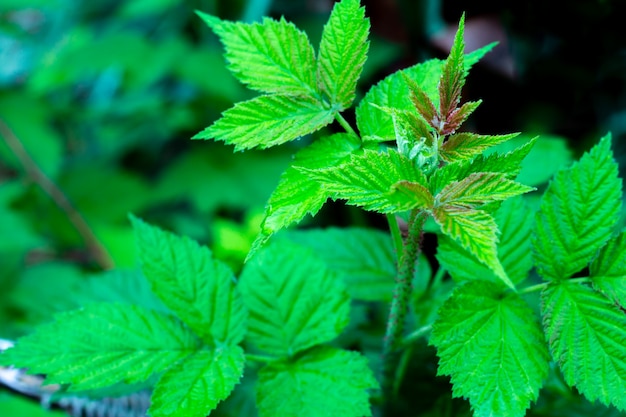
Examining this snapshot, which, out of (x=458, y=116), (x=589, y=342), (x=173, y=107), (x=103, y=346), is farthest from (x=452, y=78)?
(x=173, y=107)

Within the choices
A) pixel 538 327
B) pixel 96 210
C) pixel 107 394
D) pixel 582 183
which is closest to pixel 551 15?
pixel 582 183

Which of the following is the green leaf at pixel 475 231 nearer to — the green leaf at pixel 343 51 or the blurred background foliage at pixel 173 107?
the green leaf at pixel 343 51

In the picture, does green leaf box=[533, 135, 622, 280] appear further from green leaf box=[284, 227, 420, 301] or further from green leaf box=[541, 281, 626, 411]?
green leaf box=[284, 227, 420, 301]

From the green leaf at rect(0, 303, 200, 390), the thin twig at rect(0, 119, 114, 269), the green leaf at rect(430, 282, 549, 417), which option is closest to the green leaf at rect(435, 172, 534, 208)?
the green leaf at rect(430, 282, 549, 417)

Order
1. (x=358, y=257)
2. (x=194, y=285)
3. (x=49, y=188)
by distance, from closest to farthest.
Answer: (x=194, y=285) < (x=358, y=257) < (x=49, y=188)

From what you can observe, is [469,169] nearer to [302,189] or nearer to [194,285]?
[302,189]
